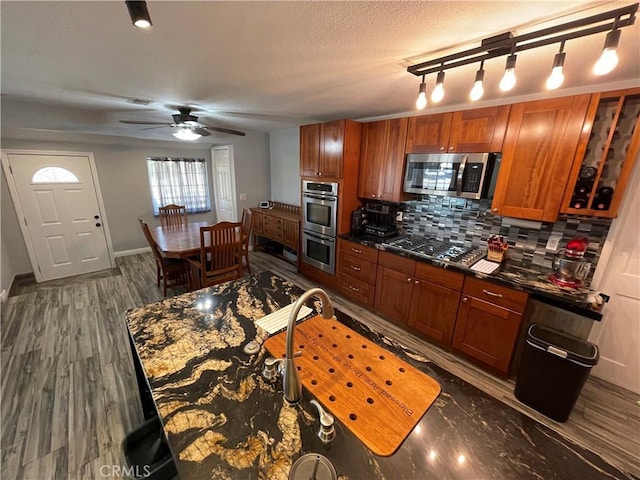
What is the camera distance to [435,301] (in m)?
2.45

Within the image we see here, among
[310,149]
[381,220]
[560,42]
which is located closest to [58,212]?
[310,149]

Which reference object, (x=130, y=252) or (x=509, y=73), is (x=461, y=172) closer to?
(x=509, y=73)

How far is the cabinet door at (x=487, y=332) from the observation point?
2.04 m

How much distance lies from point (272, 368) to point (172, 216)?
4.10 meters

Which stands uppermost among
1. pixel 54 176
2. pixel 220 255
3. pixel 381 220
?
pixel 54 176

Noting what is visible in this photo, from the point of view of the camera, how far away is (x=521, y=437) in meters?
0.86

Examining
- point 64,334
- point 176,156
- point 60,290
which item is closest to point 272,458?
point 64,334

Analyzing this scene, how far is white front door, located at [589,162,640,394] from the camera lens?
1.96 m

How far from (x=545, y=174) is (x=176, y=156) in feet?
18.7

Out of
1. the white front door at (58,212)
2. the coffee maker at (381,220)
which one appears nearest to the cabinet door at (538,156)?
the coffee maker at (381,220)

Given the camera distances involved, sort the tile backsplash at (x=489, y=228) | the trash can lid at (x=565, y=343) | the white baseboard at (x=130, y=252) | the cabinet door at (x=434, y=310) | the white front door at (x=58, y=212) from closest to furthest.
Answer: the trash can lid at (x=565, y=343)
the tile backsplash at (x=489, y=228)
the cabinet door at (x=434, y=310)
the white front door at (x=58, y=212)
the white baseboard at (x=130, y=252)

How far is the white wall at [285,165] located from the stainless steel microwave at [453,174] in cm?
236

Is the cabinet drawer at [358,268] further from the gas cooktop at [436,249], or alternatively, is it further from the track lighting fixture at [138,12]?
the track lighting fixture at [138,12]

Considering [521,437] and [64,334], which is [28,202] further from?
[521,437]
